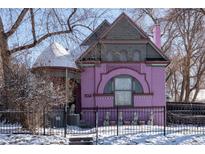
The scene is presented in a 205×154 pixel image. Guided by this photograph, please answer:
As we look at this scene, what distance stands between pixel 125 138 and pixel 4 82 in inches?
171

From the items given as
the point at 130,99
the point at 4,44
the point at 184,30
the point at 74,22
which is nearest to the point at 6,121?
the point at 4,44

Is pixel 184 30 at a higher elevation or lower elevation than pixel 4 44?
higher

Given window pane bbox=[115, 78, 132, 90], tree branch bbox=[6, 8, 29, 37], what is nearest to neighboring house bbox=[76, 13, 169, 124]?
window pane bbox=[115, 78, 132, 90]

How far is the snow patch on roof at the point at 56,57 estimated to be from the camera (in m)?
18.2

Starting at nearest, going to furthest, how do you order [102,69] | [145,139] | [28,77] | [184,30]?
[145,139], [28,77], [102,69], [184,30]

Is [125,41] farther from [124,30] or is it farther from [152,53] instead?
[152,53]

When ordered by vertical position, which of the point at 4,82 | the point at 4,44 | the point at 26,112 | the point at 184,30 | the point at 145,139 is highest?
the point at 184,30

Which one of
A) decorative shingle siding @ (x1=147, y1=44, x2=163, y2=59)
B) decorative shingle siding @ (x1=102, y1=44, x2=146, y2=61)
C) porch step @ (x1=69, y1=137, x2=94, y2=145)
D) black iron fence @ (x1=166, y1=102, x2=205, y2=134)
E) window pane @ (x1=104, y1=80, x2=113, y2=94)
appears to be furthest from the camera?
decorative shingle siding @ (x1=147, y1=44, x2=163, y2=59)

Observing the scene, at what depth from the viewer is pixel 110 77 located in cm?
1789

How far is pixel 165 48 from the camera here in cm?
2786

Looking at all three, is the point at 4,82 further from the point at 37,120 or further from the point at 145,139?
the point at 145,139

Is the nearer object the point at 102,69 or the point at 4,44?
the point at 4,44

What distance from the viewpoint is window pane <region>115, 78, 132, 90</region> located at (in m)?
18.0

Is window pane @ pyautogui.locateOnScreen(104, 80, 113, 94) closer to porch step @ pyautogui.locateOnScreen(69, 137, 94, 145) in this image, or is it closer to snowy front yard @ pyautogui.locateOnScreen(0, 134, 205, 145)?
snowy front yard @ pyautogui.locateOnScreen(0, 134, 205, 145)
